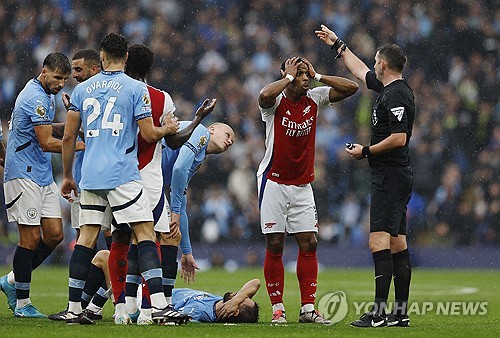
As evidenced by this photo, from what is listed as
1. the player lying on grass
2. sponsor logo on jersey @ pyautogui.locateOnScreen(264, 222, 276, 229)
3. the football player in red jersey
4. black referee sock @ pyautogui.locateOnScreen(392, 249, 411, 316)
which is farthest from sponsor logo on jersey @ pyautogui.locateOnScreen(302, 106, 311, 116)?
the player lying on grass

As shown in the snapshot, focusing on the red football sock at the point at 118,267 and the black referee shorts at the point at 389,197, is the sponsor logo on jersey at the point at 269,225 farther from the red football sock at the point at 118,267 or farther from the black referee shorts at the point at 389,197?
the red football sock at the point at 118,267

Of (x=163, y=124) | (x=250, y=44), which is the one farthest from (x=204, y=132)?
(x=250, y=44)

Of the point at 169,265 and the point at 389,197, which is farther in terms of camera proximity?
the point at 169,265

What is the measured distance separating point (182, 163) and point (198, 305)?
1.36 m

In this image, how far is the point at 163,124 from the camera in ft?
28.9

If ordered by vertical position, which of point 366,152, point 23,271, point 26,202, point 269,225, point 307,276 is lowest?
point 23,271

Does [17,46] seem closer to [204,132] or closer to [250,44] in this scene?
[250,44]

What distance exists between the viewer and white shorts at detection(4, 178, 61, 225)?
10.2 metres

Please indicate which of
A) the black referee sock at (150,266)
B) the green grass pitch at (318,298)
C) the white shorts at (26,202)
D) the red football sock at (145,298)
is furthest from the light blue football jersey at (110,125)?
the white shorts at (26,202)

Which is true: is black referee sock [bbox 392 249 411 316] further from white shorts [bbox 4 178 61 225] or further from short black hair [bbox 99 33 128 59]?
white shorts [bbox 4 178 61 225]

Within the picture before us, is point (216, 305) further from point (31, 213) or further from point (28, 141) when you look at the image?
point (28, 141)

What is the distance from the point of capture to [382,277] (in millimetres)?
8836

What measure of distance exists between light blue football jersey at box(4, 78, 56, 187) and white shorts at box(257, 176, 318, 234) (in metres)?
2.32

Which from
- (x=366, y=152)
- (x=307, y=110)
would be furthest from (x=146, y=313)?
(x=307, y=110)
